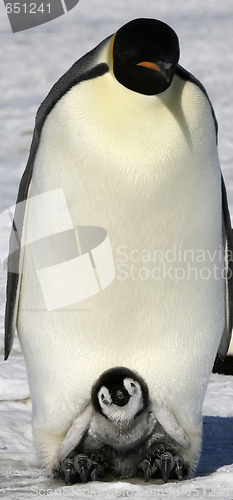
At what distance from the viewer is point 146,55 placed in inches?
91.2

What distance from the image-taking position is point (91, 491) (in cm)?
250

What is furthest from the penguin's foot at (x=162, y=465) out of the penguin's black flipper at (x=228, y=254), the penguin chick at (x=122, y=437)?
the penguin's black flipper at (x=228, y=254)

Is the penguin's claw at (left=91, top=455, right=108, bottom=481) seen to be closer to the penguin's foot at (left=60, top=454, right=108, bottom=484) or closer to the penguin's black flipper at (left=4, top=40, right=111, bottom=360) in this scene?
the penguin's foot at (left=60, top=454, right=108, bottom=484)

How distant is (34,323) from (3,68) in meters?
6.89

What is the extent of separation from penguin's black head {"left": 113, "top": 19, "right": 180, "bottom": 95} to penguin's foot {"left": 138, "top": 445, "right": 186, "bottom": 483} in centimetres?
132

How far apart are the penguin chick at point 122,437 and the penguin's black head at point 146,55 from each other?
41.2 inches

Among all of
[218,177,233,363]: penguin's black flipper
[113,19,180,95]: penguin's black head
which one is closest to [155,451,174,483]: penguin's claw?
[218,177,233,363]: penguin's black flipper

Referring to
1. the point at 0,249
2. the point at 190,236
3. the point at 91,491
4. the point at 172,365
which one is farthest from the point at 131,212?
the point at 0,249

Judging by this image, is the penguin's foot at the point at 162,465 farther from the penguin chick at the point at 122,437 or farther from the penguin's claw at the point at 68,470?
the penguin's claw at the point at 68,470

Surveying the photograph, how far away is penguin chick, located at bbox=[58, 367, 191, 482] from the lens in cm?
265

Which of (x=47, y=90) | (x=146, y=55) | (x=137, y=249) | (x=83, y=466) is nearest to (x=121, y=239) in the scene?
(x=137, y=249)

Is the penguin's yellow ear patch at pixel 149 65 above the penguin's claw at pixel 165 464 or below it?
above

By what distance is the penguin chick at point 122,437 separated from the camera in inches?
104

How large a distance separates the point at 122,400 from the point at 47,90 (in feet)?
21.6
